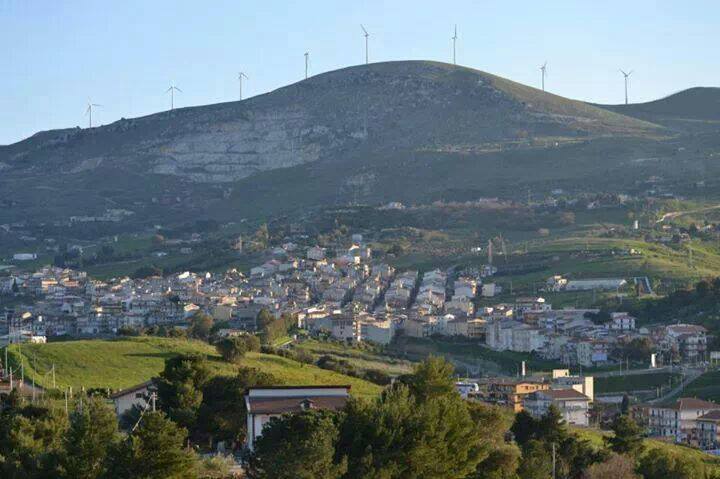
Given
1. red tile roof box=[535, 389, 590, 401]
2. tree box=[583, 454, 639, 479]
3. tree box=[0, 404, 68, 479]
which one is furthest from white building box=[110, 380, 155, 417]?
red tile roof box=[535, 389, 590, 401]

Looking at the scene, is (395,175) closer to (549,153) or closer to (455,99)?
(549,153)

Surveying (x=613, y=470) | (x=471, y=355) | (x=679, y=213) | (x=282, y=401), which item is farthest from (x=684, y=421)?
(x=679, y=213)

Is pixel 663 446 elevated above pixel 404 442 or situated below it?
below

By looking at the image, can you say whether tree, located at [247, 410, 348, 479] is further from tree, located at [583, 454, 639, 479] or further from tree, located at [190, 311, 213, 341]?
tree, located at [190, 311, 213, 341]

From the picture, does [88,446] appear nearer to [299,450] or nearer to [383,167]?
[299,450]

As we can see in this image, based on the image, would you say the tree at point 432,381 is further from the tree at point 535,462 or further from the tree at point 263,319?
the tree at point 263,319
